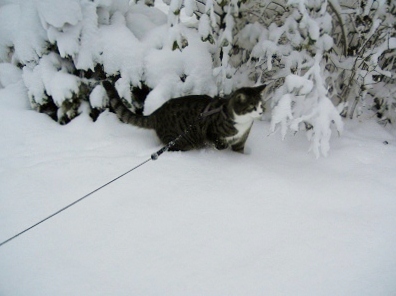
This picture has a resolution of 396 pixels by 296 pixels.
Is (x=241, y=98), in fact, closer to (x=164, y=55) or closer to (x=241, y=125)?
(x=241, y=125)

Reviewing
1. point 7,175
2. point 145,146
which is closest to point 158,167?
point 145,146

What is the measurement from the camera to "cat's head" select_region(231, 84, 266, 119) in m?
2.08

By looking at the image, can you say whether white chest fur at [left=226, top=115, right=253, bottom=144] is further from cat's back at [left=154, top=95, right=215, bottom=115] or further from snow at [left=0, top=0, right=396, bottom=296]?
cat's back at [left=154, top=95, right=215, bottom=115]

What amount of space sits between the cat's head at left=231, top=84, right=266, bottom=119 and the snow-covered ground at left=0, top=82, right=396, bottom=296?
417 mm

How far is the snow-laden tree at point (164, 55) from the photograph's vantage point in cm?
243

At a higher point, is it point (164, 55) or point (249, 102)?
point (164, 55)

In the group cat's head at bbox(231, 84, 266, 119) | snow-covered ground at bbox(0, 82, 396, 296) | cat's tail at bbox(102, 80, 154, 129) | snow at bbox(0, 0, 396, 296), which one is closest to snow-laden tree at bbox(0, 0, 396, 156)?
snow at bbox(0, 0, 396, 296)

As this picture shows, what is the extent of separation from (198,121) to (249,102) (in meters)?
0.47

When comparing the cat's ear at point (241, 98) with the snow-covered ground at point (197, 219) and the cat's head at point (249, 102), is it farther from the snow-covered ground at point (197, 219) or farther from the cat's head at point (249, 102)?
the snow-covered ground at point (197, 219)

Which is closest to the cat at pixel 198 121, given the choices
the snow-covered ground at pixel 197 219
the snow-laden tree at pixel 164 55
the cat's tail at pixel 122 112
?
the cat's tail at pixel 122 112

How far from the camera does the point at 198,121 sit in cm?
233

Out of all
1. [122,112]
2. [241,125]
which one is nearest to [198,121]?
[241,125]

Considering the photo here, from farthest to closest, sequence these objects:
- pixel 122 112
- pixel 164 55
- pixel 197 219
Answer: pixel 164 55 < pixel 122 112 < pixel 197 219

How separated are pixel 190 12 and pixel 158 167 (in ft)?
3.97
